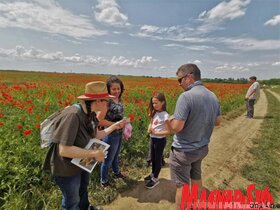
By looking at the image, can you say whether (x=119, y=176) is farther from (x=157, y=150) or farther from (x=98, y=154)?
(x=98, y=154)

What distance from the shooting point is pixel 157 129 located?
3.46 metres

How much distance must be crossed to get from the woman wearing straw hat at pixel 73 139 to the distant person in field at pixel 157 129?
1.34 m

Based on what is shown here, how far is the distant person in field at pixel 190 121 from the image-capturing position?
2406 mm

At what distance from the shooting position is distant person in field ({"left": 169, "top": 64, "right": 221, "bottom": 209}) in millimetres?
2406

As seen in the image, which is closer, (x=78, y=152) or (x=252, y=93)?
(x=78, y=152)

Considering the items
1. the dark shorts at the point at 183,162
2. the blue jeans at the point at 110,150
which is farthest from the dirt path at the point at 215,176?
the dark shorts at the point at 183,162

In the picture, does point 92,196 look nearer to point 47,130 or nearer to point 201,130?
point 47,130

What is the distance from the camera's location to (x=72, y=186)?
2307mm

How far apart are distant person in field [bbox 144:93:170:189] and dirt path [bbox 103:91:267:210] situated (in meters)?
0.26

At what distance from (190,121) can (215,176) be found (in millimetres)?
2495

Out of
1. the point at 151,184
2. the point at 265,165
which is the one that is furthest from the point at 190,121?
the point at 265,165

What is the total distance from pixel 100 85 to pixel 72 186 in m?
1.22

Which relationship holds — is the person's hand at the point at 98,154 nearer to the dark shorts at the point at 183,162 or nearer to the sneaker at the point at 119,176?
the dark shorts at the point at 183,162

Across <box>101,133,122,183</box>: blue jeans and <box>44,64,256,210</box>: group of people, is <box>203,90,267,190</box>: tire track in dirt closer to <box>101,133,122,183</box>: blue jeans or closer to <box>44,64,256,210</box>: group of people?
<box>44,64,256,210</box>: group of people
